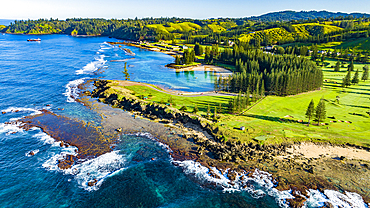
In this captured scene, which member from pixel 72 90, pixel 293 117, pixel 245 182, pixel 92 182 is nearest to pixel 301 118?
pixel 293 117

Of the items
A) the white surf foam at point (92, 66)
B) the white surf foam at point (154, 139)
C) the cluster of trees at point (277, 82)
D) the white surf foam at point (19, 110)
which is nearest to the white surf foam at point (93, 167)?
the white surf foam at point (154, 139)

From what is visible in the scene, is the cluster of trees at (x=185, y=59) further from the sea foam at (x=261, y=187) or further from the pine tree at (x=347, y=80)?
the sea foam at (x=261, y=187)

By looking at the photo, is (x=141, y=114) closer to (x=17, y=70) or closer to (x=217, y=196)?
(x=217, y=196)

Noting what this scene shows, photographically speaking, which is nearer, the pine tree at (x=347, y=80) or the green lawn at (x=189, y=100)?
the green lawn at (x=189, y=100)

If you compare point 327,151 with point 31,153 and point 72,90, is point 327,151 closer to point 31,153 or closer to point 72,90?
point 31,153

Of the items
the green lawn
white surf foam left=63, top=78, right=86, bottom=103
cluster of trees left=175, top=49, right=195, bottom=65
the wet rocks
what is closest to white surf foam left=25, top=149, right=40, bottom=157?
the wet rocks

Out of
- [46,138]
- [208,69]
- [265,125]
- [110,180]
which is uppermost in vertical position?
[208,69]
